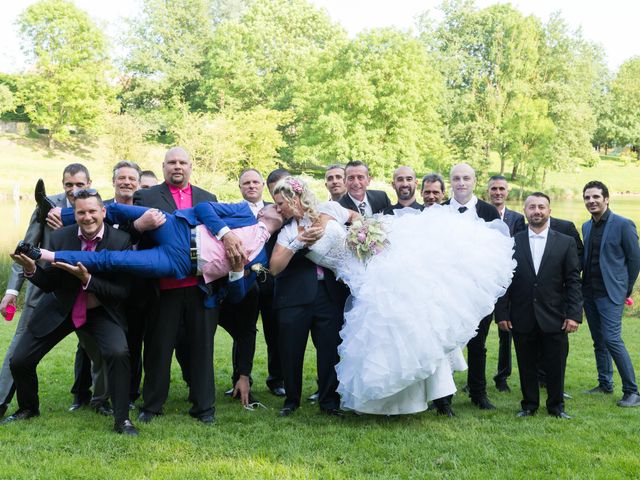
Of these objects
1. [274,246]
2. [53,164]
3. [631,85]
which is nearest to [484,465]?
[274,246]

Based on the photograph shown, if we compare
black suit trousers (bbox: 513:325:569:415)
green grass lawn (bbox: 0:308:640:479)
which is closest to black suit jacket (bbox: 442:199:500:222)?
black suit trousers (bbox: 513:325:569:415)

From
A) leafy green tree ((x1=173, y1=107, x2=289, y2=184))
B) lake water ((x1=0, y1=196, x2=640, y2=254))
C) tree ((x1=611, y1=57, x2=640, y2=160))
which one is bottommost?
lake water ((x1=0, y1=196, x2=640, y2=254))

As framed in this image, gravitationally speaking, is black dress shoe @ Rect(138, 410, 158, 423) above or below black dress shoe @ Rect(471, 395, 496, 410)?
below

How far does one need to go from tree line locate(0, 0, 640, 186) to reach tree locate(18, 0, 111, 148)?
0.36 ft

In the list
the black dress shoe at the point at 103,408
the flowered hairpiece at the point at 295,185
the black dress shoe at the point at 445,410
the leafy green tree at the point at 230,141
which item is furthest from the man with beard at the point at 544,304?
the leafy green tree at the point at 230,141

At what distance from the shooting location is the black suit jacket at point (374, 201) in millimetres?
7016

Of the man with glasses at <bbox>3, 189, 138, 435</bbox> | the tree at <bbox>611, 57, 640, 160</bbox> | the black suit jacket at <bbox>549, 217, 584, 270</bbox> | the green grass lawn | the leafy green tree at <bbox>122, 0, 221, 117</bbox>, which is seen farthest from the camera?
the tree at <bbox>611, 57, 640, 160</bbox>

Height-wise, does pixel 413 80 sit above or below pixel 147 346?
above

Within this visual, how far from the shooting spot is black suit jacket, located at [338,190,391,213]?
7016 mm

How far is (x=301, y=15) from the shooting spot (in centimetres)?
5603

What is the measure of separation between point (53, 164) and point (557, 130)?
Answer: 38.4 meters

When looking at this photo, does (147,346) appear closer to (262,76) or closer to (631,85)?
(262,76)

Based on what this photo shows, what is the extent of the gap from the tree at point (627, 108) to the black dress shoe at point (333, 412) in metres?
66.9

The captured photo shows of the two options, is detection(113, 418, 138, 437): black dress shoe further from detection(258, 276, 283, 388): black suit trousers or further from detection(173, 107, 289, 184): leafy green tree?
detection(173, 107, 289, 184): leafy green tree
